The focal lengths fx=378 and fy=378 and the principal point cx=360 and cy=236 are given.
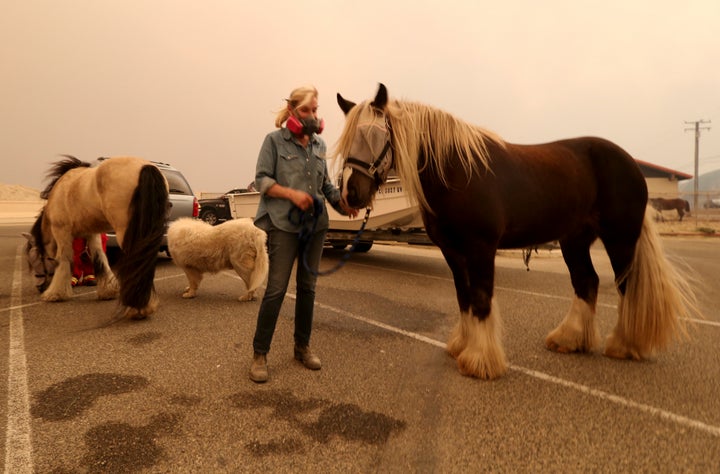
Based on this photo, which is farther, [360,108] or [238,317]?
[238,317]

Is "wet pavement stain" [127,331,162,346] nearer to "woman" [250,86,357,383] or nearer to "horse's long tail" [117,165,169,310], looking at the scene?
"horse's long tail" [117,165,169,310]

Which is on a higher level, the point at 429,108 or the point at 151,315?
the point at 429,108

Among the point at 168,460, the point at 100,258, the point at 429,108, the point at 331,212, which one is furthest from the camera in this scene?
the point at 331,212

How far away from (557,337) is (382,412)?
79.1 inches

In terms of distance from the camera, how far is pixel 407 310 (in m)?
4.94

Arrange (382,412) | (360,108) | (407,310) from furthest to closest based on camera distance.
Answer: (407,310)
(360,108)
(382,412)

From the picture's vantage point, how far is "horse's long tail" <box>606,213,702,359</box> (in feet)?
10.5

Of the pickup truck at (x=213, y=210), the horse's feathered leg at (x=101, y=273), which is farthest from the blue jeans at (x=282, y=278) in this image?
the pickup truck at (x=213, y=210)

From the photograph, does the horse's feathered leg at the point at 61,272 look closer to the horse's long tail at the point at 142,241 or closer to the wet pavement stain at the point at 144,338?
the horse's long tail at the point at 142,241

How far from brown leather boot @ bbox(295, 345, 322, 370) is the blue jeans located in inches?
8.7

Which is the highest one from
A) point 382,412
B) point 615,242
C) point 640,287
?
point 615,242

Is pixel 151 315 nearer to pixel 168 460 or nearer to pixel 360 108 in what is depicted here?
pixel 168 460

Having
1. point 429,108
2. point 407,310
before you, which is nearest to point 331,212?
point 407,310

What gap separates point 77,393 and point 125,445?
2.84ft
